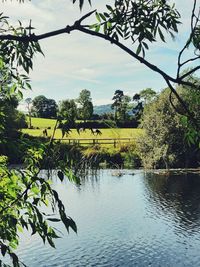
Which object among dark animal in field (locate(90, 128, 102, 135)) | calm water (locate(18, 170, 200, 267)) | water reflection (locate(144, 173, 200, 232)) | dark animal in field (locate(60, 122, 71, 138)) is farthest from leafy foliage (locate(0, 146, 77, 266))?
water reflection (locate(144, 173, 200, 232))

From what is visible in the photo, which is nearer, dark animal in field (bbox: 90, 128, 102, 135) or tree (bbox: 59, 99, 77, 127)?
dark animal in field (bbox: 90, 128, 102, 135)

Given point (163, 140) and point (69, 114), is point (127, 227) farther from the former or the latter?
point (163, 140)

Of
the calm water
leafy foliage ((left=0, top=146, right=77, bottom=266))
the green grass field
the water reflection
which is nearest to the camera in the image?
the green grass field

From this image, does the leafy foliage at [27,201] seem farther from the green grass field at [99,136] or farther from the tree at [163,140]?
the tree at [163,140]

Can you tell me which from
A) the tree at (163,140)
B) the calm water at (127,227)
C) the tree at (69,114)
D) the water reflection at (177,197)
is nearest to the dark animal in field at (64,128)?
the tree at (69,114)

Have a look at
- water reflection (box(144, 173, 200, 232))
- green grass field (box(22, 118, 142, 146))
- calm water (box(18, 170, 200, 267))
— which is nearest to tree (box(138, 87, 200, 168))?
green grass field (box(22, 118, 142, 146))

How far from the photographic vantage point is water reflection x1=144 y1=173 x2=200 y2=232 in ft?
98.5

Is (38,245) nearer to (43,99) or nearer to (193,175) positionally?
(193,175)

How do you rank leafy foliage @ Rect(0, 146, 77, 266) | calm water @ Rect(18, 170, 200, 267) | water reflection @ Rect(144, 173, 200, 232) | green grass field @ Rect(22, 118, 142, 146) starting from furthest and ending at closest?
water reflection @ Rect(144, 173, 200, 232) < calm water @ Rect(18, 170, 200, 267) < leafy foliage @ Rect(0, 146, 77, 266) < green grass field @ Rect(22, 118, 142, 146)

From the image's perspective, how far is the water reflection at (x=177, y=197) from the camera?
30031 mm

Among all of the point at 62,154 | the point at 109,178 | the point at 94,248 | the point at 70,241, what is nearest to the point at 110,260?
the point at 94,248

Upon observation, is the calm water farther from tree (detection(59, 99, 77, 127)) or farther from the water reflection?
tree (detection(59, 99, 77, 127))

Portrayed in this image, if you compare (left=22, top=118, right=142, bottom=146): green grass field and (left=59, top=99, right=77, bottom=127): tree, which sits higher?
(left=59, top=99, right=77, bottom=127): tree

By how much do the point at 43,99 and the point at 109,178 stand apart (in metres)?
92.3
